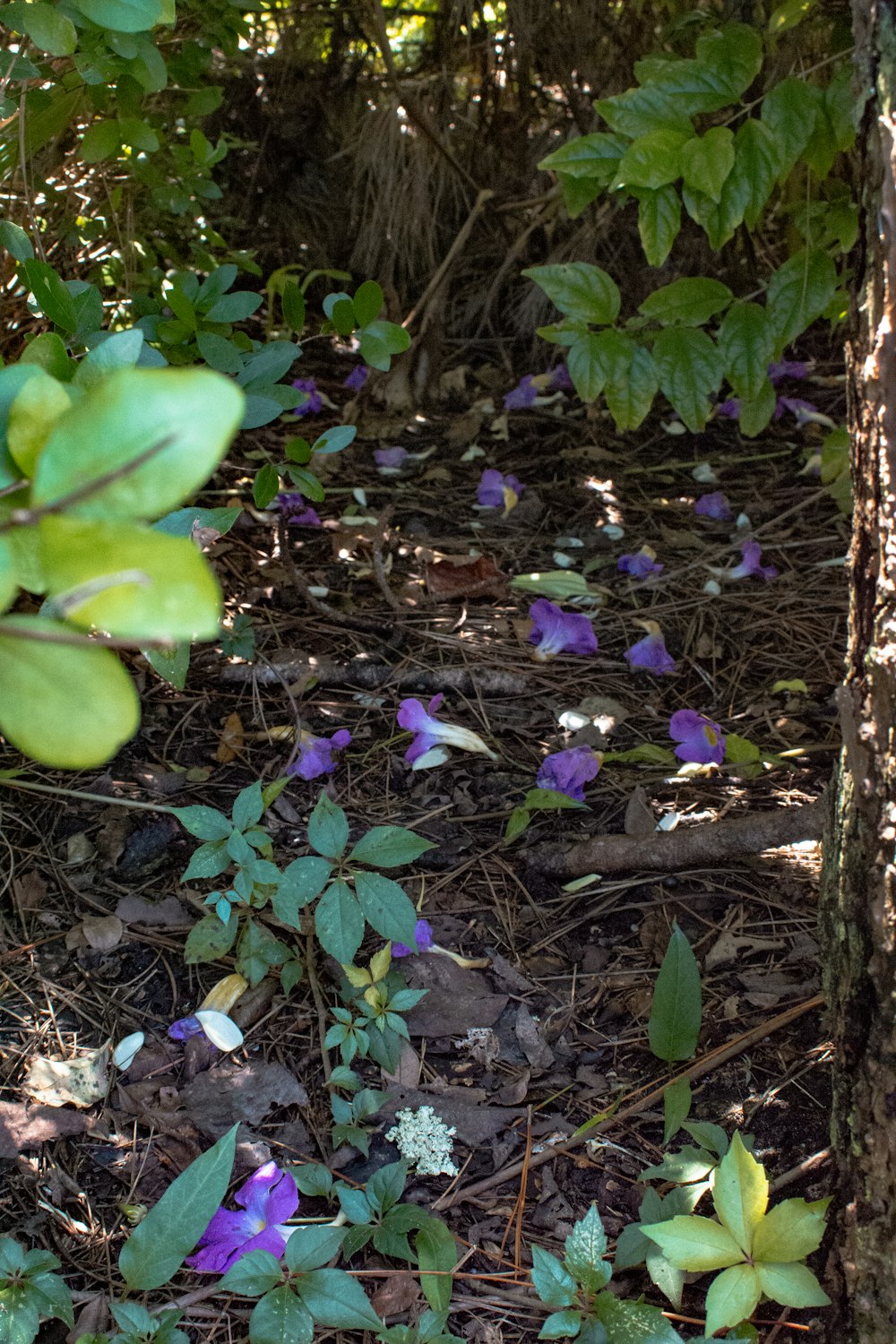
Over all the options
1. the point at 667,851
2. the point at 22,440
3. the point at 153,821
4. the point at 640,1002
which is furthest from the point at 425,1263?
the point at 22,440

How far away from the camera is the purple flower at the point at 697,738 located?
1818 mm

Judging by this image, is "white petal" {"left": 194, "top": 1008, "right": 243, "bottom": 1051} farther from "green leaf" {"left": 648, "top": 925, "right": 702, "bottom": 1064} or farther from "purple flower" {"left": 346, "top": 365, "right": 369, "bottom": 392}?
"purple flower" {"left": 346, "top": 365, "right": 369, "bottom": 392}

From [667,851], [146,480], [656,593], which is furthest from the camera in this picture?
[656,593]

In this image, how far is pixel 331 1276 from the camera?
1050 millimetres

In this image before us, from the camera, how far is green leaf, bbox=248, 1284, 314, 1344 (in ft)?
3.34

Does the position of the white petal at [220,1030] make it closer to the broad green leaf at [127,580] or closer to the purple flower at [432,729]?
the purple flower at [432,729]

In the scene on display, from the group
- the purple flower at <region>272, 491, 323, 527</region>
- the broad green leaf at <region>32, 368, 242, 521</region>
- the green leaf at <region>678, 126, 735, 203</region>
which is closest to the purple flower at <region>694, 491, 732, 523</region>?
the purple flower at <region>272, 491, 323, 527</region>

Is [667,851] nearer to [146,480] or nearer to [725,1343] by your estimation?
[725,1343]

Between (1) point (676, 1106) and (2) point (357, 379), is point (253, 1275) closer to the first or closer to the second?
(1) point (676, 1106)

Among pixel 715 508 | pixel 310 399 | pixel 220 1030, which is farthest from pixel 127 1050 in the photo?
pixel 310 399

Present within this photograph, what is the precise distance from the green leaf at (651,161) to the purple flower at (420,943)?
3.59ft

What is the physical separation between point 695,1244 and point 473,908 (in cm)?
66

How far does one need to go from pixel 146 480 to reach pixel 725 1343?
0.96 meters

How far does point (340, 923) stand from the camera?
1.29 meters
